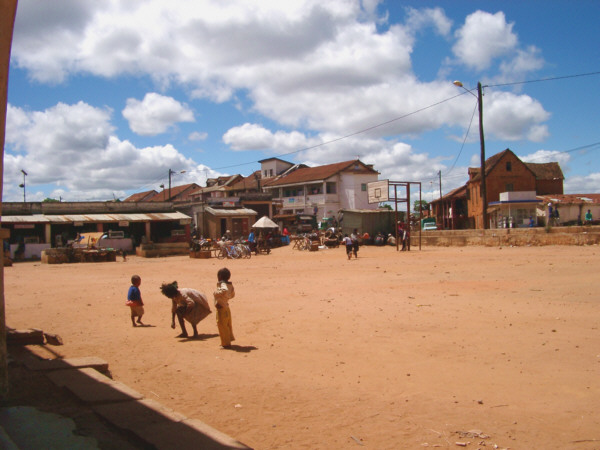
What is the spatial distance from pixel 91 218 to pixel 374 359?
1389 inches

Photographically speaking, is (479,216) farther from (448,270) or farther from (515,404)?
(515,404)

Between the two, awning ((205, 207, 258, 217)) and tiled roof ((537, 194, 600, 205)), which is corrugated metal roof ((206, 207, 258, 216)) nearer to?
awning ((205, 207, 258, 217))

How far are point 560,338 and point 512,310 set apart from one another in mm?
2427

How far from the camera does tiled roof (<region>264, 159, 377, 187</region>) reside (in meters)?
59.7

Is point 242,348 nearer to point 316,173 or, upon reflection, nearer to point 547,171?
point 316,173

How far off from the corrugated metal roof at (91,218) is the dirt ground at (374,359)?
22.9 metres

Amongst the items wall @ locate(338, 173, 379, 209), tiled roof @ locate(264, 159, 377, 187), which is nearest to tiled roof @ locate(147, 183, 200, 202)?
tiled roof @ locate(264, 159, 377, 187)

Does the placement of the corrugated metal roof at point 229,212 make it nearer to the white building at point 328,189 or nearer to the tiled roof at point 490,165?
the white building at point 328,189

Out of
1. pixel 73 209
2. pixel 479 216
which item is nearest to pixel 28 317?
pixel 73 209

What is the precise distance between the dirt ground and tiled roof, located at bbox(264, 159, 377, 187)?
45.1 meters

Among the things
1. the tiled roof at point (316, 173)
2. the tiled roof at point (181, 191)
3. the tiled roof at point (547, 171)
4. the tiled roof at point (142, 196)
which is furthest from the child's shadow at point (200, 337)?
the tiled roof at point (142, 196)

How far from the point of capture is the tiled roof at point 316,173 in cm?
5969

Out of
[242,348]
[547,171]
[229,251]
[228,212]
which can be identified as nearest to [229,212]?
[228,212]

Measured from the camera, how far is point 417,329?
9078mm
